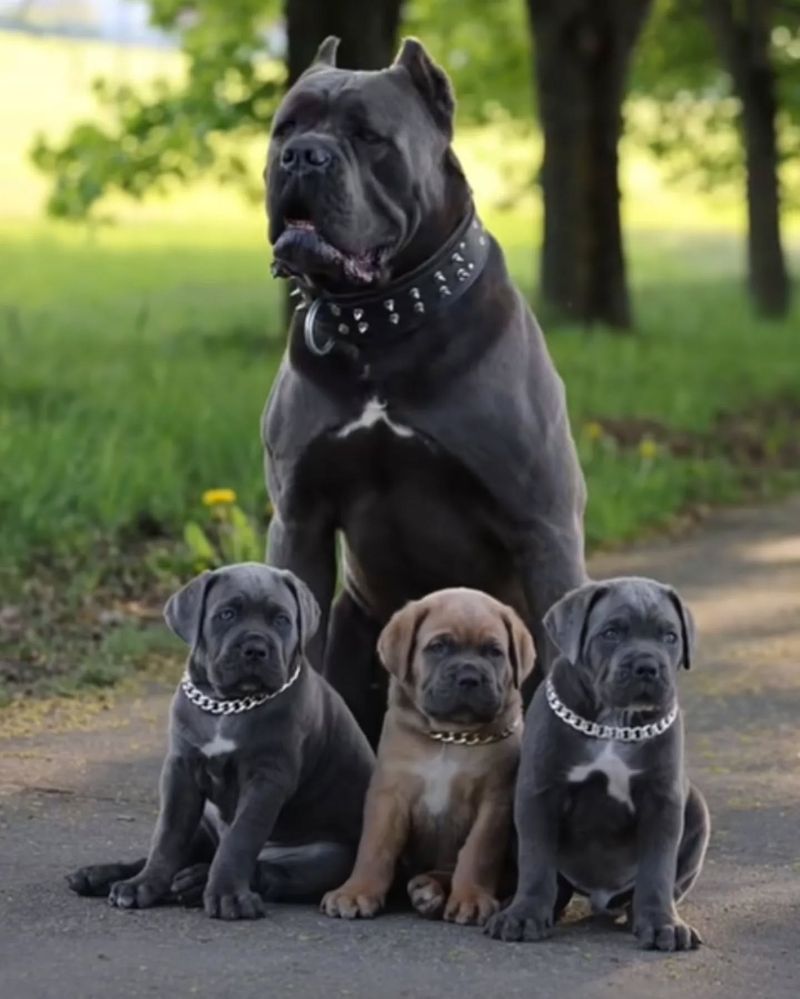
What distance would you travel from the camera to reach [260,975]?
470cm

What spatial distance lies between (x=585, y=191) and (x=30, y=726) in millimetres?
13795

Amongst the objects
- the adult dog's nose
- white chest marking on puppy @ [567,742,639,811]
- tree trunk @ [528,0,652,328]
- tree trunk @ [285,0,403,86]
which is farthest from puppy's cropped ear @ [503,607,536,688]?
tree trunk @ [528,0,652,328]

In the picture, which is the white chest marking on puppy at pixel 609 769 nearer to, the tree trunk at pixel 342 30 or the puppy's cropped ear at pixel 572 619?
the puppy's cropped ear at pixel 572 619

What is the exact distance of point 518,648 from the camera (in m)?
5.39

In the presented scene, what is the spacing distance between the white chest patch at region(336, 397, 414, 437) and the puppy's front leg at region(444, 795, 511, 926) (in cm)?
93

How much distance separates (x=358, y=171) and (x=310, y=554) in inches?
39.5

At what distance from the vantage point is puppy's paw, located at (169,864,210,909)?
5.31 metres

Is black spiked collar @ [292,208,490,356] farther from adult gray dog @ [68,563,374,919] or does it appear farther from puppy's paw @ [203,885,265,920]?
puppy's paw @ [203,885,265,920]

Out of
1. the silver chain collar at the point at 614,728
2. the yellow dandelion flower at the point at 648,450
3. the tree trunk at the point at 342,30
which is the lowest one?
the silver chain collar at the point at 614,728

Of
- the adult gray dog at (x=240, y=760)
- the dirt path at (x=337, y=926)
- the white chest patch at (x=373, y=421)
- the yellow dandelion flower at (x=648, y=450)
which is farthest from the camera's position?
the yellow dandelion flower at (x=648, y=450)

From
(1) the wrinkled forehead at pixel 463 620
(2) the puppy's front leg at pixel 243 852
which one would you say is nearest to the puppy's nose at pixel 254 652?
(2) the puppy's front leg at pixel 243 852

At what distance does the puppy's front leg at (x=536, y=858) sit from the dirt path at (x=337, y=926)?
0.07 m

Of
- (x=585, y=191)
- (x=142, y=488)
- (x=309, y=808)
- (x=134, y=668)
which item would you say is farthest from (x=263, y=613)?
(x=585, y=191)

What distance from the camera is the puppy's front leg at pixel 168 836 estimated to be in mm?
5266
